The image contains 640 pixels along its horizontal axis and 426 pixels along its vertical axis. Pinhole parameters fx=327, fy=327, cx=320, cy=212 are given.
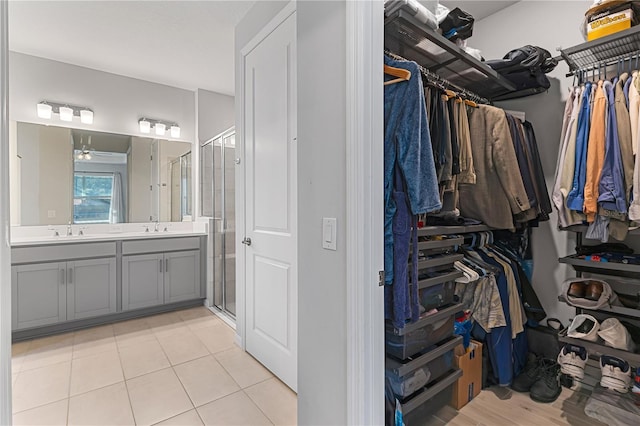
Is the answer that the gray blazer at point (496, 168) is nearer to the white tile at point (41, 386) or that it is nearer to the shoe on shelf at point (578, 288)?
the shoe on shelf at point (578, 288)

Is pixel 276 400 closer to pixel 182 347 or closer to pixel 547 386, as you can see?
pixel 182 347

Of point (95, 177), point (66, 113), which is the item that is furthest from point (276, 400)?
point (66, 113)

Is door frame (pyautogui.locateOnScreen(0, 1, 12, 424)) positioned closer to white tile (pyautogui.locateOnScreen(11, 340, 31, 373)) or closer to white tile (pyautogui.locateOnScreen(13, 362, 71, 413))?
white tile (pyautogui.locateOnScreen(13, 362, 71, 413))

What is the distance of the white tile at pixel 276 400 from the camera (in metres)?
1.80

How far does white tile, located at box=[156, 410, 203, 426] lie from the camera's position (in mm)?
1738

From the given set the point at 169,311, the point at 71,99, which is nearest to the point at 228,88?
the point at 71,99

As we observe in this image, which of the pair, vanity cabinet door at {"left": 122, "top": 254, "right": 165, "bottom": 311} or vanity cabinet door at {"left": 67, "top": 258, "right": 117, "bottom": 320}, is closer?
vanity cabinet door at {"left": 67, "top": 258, "right": 117, "bottom": 320}

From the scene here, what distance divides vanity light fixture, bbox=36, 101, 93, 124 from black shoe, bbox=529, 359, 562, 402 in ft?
14.9

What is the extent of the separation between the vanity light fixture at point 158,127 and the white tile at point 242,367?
2739 millimetres

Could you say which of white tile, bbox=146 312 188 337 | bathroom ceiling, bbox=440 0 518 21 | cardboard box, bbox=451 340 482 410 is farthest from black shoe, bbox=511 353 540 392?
white tile, bbox=146 312 188 337

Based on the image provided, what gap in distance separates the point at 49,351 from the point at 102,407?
1170 mm

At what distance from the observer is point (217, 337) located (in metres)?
2.88

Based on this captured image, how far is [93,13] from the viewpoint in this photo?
2.55m

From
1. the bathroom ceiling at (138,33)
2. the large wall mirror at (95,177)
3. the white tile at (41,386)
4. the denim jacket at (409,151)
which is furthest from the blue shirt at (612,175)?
the large wall mirror at (95,177)
